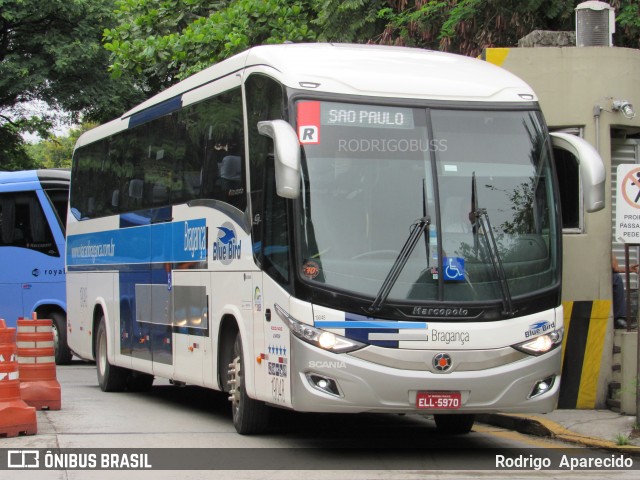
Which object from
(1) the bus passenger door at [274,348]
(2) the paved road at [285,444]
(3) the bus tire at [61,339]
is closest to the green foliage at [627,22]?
(2) the paved road at [285,444]

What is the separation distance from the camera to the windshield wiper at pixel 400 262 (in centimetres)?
948

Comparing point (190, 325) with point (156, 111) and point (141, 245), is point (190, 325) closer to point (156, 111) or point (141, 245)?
point (141, 245)

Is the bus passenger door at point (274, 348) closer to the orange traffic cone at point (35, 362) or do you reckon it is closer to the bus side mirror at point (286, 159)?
the bus side mirror at point (286, 159)

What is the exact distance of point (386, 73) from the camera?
10.4 metres

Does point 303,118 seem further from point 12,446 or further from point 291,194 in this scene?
point 12,446

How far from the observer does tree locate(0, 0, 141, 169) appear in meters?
32.0

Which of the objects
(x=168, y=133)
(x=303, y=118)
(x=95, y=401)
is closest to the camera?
(x=303, y=118)

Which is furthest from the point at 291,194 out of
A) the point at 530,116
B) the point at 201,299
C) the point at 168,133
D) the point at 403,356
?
the point at 168,133

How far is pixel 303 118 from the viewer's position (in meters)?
9.93

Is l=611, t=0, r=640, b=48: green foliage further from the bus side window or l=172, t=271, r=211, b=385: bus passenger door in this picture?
the bus side window

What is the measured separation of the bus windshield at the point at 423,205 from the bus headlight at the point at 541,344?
41 centimetres

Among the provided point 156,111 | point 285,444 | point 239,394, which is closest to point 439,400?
point 285,444

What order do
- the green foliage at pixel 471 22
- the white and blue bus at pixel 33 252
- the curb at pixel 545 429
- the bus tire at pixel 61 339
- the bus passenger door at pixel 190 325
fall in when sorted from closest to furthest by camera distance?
the curb at pixel 545 429, the bus passenger door at pixel 190 325, the green foliage at pixel 471 22, the white and blue bus at pixel 33 252, the bus tire at pixel 61 339

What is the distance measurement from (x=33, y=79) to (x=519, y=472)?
2555cm
